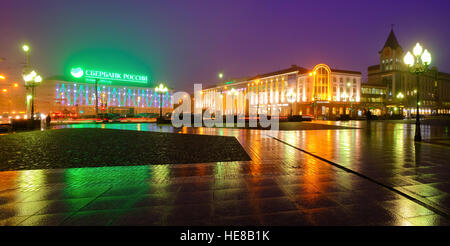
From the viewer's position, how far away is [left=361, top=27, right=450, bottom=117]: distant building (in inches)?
2721

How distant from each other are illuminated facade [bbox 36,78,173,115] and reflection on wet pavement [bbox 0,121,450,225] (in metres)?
63.4

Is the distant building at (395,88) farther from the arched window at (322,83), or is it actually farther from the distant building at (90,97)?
the distant building at (90,97)

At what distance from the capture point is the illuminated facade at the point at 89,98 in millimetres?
70812

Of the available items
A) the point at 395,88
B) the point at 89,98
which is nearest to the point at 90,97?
the point at 89,98

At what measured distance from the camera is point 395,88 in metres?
75.9

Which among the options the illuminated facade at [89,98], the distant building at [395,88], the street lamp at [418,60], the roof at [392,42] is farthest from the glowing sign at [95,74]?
the roof at [392,42]

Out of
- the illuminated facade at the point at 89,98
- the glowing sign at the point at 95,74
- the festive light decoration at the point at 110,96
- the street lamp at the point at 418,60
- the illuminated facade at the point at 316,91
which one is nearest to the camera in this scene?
the street lamp at the point at 418,60

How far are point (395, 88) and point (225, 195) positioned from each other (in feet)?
301

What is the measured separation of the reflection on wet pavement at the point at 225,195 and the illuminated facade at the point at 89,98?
63.4m

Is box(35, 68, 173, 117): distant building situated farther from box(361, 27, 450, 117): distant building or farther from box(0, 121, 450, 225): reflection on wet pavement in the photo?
box(361, 27, 450, 117): distant building

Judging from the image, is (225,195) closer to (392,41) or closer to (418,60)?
(418,60)
